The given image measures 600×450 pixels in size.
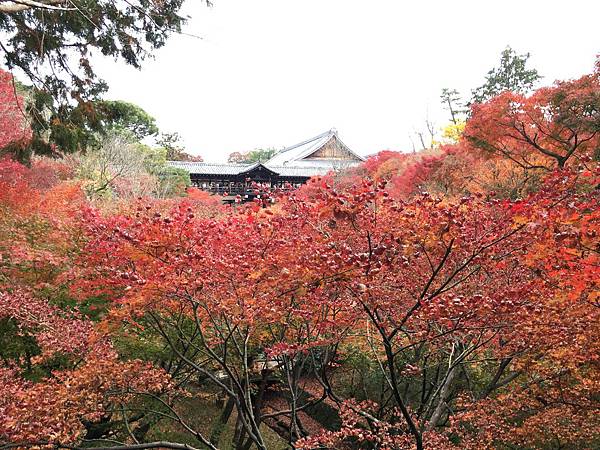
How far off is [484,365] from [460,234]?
18.3 feet

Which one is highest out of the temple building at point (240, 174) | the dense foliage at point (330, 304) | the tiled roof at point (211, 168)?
the tiled roof at point (211, 168)

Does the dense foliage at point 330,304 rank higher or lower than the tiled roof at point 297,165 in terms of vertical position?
lower

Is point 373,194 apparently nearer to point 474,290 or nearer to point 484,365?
point 474,290

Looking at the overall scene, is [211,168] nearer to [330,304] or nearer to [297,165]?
[297,165]

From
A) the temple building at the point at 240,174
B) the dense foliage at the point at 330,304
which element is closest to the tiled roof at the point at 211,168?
the temple building at the point at 240,174

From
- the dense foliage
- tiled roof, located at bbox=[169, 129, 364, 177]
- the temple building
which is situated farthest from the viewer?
tiled roof, located at bbox=[169, 129, 364, 177]

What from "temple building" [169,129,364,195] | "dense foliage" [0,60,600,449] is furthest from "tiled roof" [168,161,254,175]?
"dense foliage" [0,60,600,449]

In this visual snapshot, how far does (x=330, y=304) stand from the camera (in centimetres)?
496

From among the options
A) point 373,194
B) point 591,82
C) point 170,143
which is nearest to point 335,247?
point 373,194

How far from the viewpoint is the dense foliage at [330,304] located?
398cm

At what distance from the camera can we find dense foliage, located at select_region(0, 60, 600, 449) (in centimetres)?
398

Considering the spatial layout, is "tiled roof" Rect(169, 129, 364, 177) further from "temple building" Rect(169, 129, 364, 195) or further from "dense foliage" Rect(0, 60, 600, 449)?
"dense foliage" Rect(0, 60, 600, 449)

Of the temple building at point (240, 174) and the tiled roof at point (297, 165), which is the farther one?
the tiled roof at point (297, 165)

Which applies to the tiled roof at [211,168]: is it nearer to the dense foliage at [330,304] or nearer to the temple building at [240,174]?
the temple building at [240,174]
